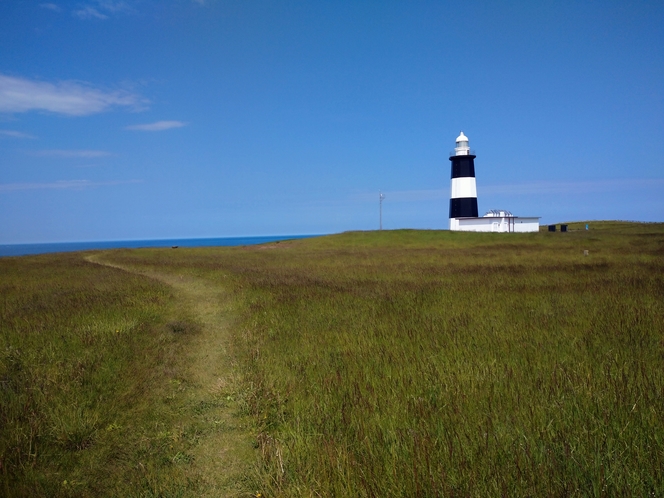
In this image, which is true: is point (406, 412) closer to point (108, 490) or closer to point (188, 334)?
point (108, 490)

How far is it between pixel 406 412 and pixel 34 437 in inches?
175

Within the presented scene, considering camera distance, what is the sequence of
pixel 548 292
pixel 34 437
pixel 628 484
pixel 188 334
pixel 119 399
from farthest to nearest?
pixel 548 292 < pixel 188 334 < pixel 119 399 < pixel 34 437 < pixel 628 484

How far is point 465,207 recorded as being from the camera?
6247 centimetres

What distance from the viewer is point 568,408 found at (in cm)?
449

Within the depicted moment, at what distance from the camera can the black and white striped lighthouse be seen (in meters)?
61.2

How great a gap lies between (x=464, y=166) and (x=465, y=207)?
247 inches

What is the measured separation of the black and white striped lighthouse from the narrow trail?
56.3m

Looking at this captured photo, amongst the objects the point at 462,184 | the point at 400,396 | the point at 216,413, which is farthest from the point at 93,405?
the point at 462,184

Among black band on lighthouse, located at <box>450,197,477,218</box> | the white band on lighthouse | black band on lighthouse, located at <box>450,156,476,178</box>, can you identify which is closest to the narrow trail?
the white band on lighthouse

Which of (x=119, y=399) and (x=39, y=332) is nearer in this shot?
(x=119, y=399)

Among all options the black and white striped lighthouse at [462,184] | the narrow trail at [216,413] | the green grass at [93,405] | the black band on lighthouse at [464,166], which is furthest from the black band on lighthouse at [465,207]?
the green grass at [93,405]

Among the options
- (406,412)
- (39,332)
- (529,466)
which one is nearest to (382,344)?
(406,412)

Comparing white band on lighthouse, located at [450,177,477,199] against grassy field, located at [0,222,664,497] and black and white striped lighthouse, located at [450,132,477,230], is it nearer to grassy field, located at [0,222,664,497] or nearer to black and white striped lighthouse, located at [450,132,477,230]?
black and white striped lighthouse, located at [450,132,477,230]

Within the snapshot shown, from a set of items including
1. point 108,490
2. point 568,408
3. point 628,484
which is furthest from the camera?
point 568,408
